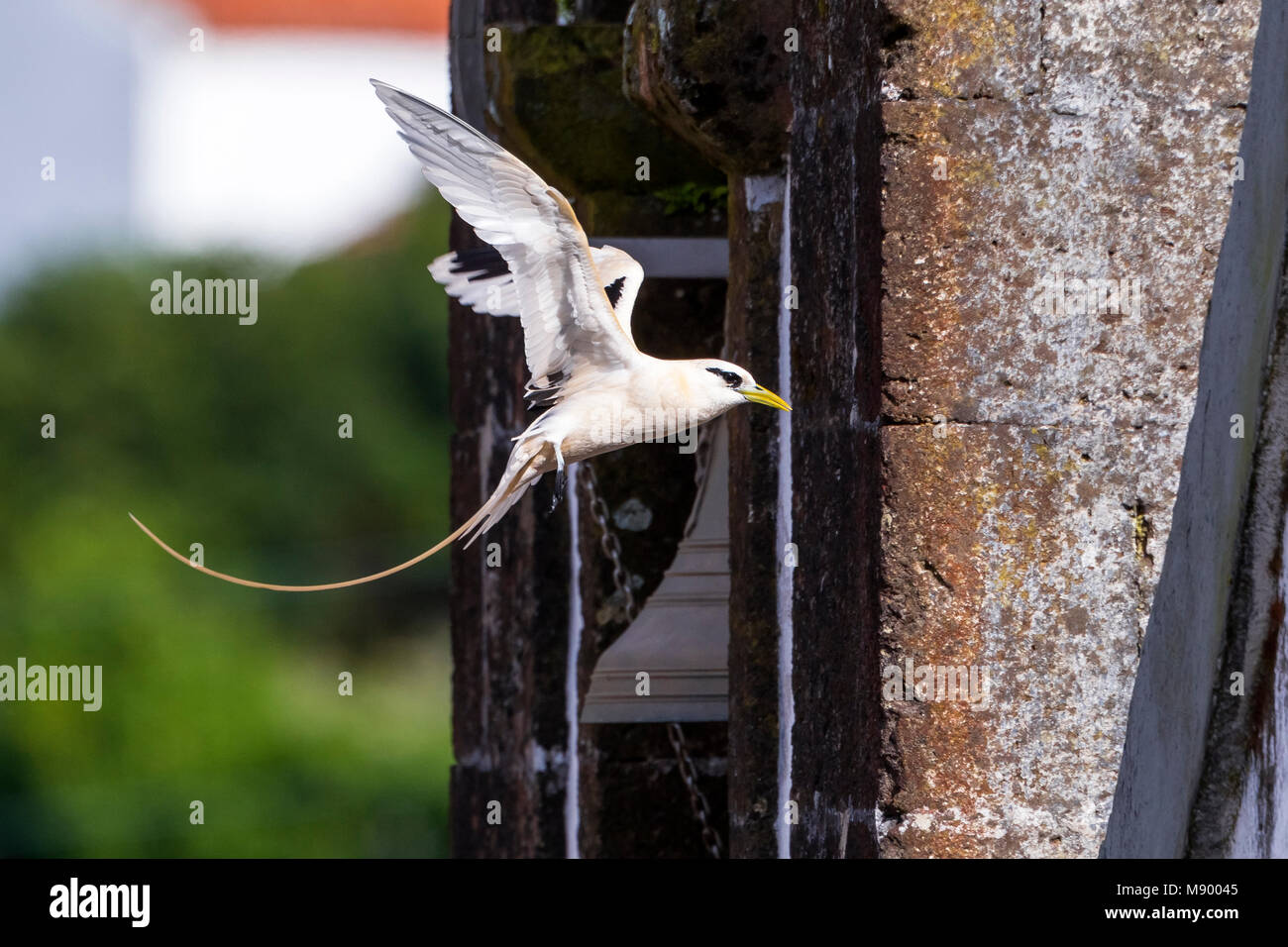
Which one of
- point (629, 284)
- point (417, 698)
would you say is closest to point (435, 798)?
point (417, 698)

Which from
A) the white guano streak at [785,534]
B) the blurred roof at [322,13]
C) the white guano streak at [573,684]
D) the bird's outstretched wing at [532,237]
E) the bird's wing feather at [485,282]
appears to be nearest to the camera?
the bird's outstretched wing at [532,237]

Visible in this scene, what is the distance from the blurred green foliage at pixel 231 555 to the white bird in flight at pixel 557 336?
44.5 feet

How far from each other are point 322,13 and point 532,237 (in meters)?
19.2

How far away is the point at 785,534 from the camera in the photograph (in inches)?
166

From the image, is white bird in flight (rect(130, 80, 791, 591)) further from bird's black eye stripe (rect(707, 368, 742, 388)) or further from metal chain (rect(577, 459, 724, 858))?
metal chain (rect(577, 459, 724, 858))

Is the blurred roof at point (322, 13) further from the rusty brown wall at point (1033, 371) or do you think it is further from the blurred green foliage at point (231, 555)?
the rusty brown wall at point (1033, 371)

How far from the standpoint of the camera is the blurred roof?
18859 millimetres

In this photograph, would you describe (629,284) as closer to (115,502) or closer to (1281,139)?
(1281,139)

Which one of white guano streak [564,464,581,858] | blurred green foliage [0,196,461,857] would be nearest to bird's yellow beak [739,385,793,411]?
white guano streak [564,464,581,858]

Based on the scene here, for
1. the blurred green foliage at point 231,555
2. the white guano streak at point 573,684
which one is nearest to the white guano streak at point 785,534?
the white guano streak at point 573,684

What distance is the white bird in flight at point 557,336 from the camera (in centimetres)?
329

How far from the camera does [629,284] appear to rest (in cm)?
395

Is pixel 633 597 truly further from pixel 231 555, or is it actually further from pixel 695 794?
pixel 231 555

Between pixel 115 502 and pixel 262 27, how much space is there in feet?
19.5
